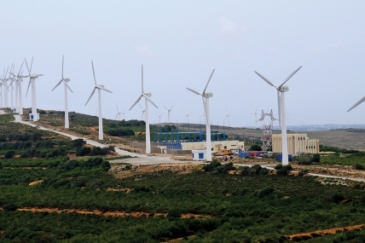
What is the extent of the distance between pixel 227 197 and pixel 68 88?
90.5 meters

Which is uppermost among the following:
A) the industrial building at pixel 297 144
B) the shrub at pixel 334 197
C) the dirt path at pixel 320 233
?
the industrial building at pixel 297 144

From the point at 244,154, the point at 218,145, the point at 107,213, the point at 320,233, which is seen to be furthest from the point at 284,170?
the point at 218,145

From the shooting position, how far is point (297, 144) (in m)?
91.1

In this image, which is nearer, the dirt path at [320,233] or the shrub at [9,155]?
the dirt path at [320,233]

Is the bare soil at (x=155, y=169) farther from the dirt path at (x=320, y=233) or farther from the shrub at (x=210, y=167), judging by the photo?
the dirt path at (x=320, y=233)

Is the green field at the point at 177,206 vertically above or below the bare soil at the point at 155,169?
below

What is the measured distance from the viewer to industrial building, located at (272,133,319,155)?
3553 inches

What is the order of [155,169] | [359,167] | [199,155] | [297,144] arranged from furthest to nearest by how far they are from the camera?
[297,144]
[199,155]
[155,169]
[359,167]

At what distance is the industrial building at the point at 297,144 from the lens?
90.2m

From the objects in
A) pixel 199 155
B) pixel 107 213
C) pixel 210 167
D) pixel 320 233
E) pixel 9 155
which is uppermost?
pixel 9 155

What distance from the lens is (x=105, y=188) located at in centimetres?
6825

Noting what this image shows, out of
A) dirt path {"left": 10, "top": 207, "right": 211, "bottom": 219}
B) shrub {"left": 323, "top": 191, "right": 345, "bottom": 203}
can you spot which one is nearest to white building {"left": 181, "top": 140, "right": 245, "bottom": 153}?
dirt path {"left": 10, "top": 207, "right": 211, "bottom": 219}

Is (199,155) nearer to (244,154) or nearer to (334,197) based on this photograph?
(244,154)

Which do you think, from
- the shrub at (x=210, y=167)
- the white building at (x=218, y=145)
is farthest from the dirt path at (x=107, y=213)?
the white building at (x=218, y=145)
